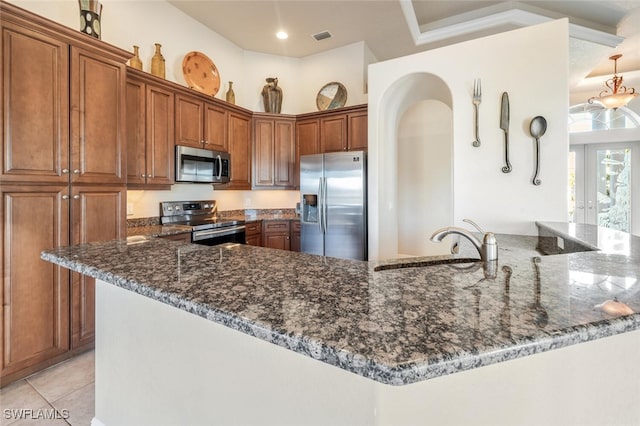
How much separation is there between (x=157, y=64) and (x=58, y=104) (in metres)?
1.40

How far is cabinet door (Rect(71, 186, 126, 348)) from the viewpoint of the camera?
2.15 m

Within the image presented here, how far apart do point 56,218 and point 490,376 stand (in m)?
2.57

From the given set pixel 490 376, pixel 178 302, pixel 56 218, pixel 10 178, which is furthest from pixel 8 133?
pixel 490 376

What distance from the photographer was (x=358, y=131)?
13.0 ft

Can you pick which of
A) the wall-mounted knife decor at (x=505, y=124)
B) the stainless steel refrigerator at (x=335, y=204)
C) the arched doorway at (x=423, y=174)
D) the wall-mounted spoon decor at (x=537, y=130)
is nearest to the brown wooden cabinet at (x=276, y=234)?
the stainless steel refrigerator at (x=335, y=204)

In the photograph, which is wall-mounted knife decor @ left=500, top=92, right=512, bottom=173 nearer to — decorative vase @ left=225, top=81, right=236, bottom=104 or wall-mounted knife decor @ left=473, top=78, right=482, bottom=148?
wall-mounted knife decor @ left=473, top=78, right=482, bottom=148

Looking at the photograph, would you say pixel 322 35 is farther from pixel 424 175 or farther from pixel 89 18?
pixel 89 18

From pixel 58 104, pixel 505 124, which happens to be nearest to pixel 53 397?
pixel 58 104

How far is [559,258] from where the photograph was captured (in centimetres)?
105

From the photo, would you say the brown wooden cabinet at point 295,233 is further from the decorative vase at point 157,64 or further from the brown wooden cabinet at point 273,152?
the decorative vase at point 157,64

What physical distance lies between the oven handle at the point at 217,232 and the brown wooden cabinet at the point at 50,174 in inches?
28.5

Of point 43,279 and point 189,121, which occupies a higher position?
point 189,121

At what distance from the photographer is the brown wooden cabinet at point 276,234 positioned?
408cm

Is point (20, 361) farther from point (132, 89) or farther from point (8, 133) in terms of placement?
point (132, 89)
